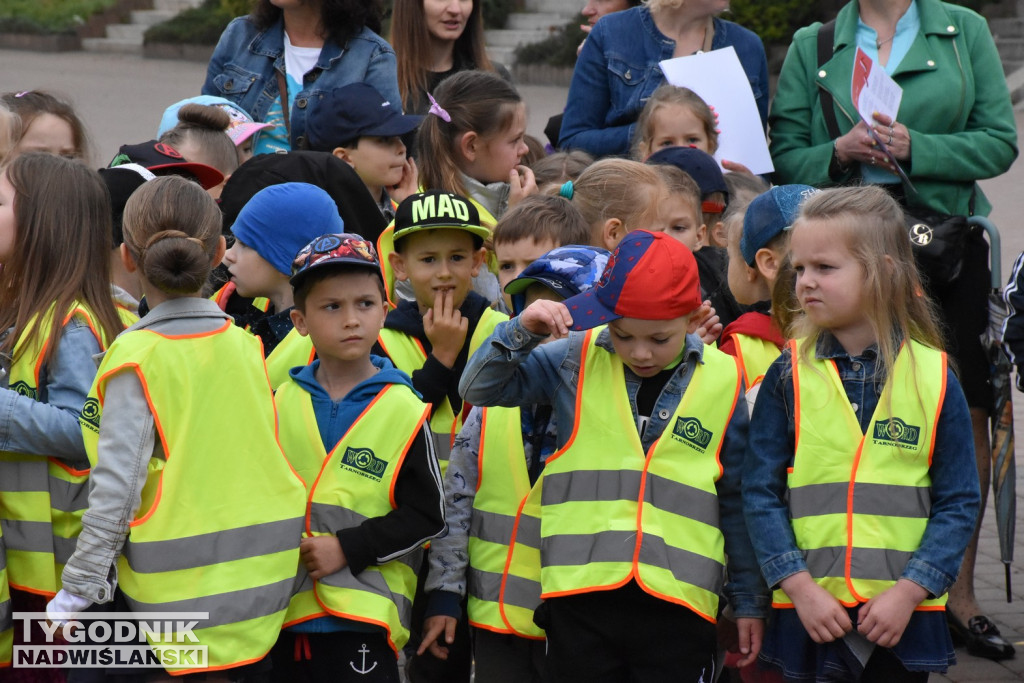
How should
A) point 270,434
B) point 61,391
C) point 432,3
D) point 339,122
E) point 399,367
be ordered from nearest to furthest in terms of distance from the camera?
1. point 270,434
2. point 61,391
3. point 399,367
4. point 339,122
5. point 432,3

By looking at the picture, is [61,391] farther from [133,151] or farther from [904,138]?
[904,138]

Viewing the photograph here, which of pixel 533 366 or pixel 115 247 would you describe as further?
pixel 115 247

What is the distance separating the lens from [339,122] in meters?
5.14

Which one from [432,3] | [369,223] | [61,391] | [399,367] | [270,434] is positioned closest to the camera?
[270,434]

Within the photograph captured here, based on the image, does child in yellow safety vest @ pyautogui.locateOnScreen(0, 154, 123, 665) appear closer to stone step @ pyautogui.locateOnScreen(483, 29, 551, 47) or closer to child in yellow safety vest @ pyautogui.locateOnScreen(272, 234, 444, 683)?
child in yellow safety vest @ pyautogui.locateOnScreen(272, 234, 444, 683)

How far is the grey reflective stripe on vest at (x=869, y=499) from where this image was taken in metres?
3.19

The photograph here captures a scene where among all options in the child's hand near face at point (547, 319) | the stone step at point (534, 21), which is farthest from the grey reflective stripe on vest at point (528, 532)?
the stone step at point (534, 21)

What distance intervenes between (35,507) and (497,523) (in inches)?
52.2

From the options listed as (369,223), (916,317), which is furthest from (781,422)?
(369,223)

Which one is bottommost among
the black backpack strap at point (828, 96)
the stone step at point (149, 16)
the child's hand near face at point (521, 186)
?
the stone step at point (149, 16)

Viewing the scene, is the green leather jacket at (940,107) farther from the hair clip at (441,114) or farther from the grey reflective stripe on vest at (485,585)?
the grey reflective stripe on vest at (485,585)

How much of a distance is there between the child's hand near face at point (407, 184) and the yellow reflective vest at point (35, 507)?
6.73 feet

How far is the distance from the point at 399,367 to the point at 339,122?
1.64m

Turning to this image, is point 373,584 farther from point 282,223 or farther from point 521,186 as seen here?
point 521,186
